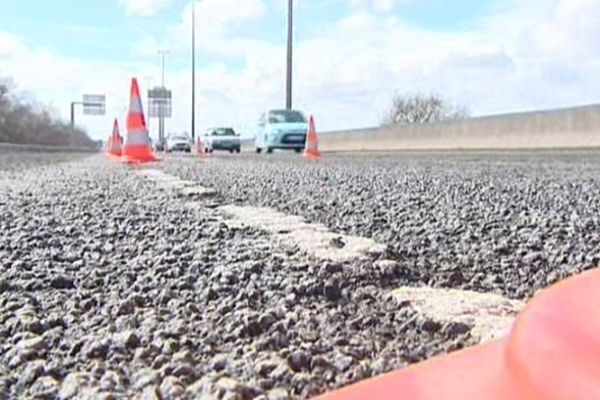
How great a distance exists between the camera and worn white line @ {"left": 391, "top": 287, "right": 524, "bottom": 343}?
4.82 feet

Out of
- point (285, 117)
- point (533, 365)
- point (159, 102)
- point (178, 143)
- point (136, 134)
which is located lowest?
point (178, 143)

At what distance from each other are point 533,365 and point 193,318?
1.02 m

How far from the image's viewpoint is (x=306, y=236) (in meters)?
2.73

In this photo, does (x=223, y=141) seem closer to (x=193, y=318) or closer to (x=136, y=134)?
(x=136, y=134)

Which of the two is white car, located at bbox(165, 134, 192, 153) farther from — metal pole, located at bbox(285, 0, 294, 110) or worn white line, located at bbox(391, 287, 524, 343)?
worn white line, located at bbox(391, 287, 524, 343)

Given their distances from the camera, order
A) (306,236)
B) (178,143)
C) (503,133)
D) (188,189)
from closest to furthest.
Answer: (306,236) → (188,189) → (503,133) → (178,143)

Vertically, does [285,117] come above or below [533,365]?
above

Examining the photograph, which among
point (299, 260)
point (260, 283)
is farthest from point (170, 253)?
point (260, 283)

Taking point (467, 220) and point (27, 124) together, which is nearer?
point (467, 220)

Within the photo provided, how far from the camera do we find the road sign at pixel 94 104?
301 ft

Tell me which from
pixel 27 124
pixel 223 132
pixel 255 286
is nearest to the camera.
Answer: pixel 255 286

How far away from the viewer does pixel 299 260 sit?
2199 millimetres

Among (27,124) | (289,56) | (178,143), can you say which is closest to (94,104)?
(27,124)

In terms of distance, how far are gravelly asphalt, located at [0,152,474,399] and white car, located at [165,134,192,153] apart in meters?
49.1
